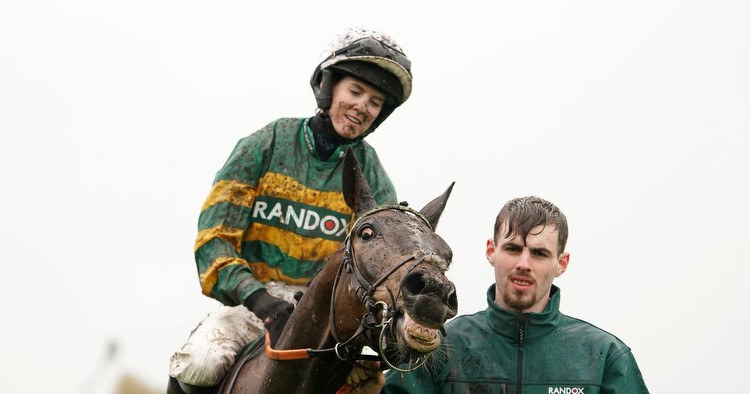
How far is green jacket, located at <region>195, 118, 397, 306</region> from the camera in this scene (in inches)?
225

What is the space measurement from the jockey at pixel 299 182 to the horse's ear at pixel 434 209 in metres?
1.19

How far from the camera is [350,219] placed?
235 inches

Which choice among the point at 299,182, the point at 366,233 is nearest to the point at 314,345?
the point at 366,233

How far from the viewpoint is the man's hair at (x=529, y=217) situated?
16.3 feet

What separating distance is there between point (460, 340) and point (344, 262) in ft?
3.17

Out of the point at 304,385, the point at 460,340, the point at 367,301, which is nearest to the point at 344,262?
the point at 367,301

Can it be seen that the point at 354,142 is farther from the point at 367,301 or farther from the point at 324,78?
the point at 367,301

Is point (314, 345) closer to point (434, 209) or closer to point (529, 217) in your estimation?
point (434, 209)

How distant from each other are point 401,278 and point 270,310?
126 cm

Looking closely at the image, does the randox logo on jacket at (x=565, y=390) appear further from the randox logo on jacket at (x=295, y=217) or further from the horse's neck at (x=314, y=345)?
the randox logo on jacket at (x=295, y=217)

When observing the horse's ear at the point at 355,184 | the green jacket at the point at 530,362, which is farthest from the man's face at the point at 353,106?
the green jacket at the point at 530,362

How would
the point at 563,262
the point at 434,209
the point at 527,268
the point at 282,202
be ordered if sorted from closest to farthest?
the point at 434,209
the point at 527,268
the point at 563,262
the point at 282,202

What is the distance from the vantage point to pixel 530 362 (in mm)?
4898

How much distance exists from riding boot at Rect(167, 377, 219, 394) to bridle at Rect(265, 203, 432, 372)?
0.74m
